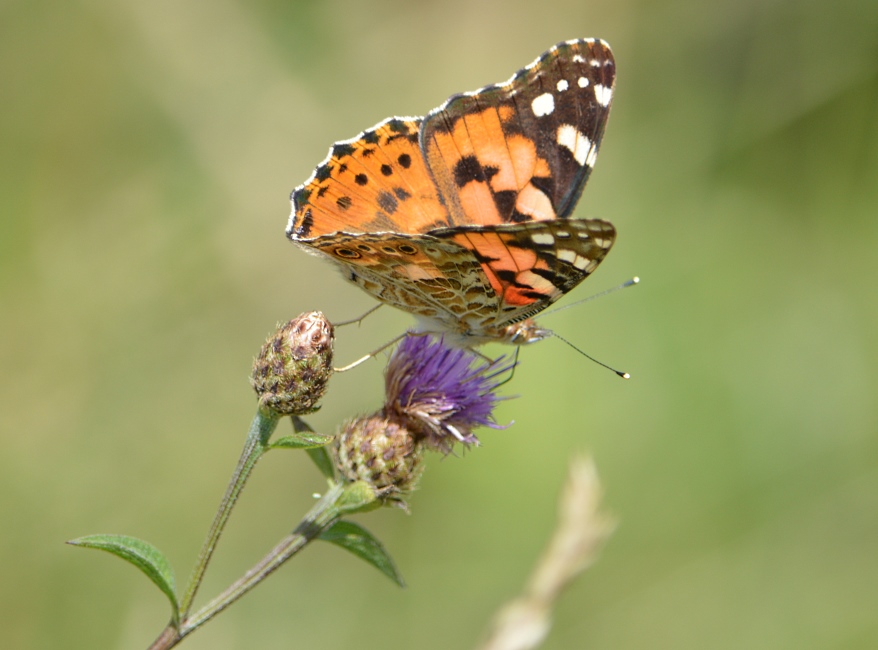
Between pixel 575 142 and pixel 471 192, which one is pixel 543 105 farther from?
pixel 471 192

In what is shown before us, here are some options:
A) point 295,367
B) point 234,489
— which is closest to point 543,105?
point 295,367

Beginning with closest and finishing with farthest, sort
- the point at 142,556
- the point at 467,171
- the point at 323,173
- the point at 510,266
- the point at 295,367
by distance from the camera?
the point at 142,556 → the point at 295,367 → the point at 510,266 → the point at 323,173 → the point at 467,171

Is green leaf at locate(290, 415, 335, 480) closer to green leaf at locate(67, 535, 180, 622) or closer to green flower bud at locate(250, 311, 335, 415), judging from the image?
green flower bud at locate(250, 311, 335, 415)

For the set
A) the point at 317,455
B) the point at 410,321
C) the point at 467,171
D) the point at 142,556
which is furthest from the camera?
the point at 410,321

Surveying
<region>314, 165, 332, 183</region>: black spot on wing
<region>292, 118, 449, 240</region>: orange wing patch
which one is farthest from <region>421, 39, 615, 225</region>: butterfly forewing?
<region>314, 165, 332, 183</region>: black spot on wing

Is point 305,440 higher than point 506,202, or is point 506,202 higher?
point 506,202

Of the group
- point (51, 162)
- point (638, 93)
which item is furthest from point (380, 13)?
point (51, 162)

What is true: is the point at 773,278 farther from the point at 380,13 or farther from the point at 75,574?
the point at 75,574

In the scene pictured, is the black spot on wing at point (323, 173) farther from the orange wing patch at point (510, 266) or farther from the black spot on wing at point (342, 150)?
the orange wing patch at point (510, 266)
